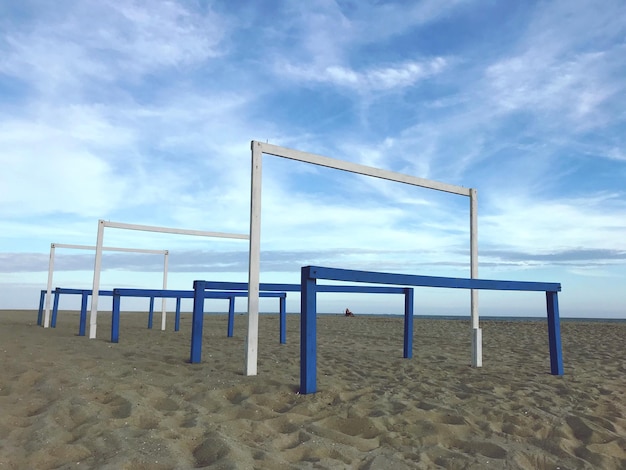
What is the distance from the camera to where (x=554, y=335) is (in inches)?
248

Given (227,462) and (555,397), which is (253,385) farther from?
(555,397)

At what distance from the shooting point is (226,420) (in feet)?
12.2

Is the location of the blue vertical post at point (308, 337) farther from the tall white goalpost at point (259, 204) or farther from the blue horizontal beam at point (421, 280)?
the tall white goalpost at point (259, 204)

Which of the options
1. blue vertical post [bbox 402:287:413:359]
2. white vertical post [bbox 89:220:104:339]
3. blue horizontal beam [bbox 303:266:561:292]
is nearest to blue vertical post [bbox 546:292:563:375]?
blue horizontal beam [bbox 303:266:561:292]

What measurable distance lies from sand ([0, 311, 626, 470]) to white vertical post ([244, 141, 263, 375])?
1.01 ft

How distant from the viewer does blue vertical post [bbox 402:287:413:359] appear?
7.81 metres

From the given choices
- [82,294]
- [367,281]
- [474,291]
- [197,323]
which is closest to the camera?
[367,281]

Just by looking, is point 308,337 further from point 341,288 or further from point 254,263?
point 341,288

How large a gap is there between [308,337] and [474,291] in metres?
A: 3.51

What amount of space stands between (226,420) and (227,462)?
0.88 meters

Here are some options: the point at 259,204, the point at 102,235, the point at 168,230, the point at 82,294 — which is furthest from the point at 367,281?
the point at 82,294

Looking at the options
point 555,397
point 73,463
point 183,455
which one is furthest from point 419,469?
point 555,397

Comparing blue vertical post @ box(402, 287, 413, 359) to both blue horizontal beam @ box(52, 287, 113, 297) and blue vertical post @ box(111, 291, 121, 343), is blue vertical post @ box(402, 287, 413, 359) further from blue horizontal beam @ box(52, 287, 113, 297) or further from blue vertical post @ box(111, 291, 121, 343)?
blue horizontal beam @ box(52, 287, 113, 297)

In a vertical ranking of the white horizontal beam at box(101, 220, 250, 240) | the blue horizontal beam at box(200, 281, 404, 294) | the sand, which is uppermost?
the white horizontal beam at box(101, 220, 250, 240)
